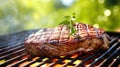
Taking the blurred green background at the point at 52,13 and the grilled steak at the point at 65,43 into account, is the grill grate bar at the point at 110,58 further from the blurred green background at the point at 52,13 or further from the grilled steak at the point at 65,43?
the blurred green background at the point at 52,13

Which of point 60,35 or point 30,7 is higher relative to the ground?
point 30,7

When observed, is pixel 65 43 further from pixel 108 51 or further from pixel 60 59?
pixel 108 51

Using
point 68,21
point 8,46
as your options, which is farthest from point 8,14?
point 68,21

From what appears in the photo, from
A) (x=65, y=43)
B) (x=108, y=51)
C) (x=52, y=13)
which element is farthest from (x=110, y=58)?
(x=52, y=13)

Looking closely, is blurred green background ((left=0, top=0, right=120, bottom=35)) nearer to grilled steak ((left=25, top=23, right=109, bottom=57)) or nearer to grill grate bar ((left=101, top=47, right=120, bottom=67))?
grilled steak ((left=25, top=23, right=109, bottom=57))

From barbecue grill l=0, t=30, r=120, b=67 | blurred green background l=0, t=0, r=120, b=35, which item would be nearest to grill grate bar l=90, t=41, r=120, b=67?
barbecue grill l=0, t=30, r=120, b=67

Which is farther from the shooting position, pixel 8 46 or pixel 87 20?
pixel 87 20

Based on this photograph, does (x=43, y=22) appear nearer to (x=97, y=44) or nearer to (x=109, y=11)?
(x=109, y=11)
